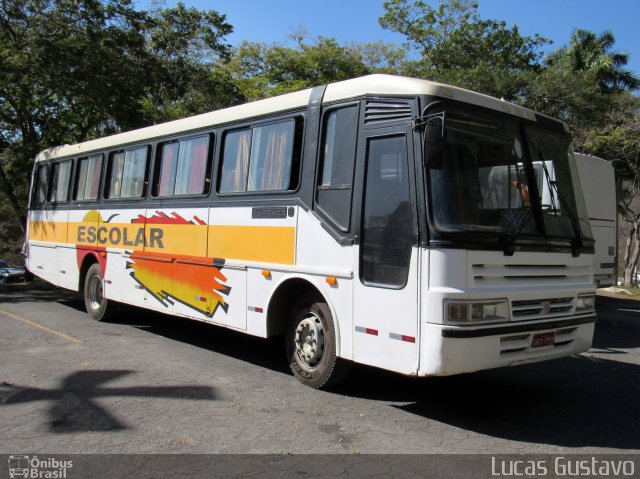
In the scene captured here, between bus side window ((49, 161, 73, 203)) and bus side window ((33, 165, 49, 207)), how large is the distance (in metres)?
0.32

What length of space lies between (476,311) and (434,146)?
1.43m

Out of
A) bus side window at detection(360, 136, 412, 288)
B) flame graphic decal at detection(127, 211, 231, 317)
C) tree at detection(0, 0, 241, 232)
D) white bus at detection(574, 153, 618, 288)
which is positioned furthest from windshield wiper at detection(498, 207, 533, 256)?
tree at detection(0, 0, 241, 232)

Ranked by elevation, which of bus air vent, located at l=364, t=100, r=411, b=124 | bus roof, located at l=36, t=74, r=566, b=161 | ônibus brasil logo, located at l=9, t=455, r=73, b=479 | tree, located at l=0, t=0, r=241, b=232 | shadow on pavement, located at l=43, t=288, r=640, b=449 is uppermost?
tree, located at l=0, t=0, r=241, b=232

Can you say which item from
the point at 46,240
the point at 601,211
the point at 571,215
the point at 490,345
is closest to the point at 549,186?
the point at 571,215

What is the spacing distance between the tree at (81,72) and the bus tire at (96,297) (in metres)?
6.10

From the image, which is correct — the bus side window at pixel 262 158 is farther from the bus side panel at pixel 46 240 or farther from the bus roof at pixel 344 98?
the bus side panel at pixel 46 240

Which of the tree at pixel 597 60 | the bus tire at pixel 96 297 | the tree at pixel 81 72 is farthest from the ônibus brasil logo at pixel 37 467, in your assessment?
the tree at pixel 597 60

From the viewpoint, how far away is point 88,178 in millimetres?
10562

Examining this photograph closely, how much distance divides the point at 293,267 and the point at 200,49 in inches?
714

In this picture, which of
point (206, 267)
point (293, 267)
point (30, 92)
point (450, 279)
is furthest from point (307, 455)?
point (30, 92)

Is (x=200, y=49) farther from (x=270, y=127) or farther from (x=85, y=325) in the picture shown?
(x=270, y=127)

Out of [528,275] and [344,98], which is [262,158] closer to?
[344,98]

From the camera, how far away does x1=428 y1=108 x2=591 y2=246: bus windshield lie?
483 centimetres

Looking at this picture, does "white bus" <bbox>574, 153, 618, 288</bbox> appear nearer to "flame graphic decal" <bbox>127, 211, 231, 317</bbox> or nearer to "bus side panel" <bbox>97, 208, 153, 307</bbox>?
"flame graphic decal" <bbox>127, 211, 231, 317</bbox>
